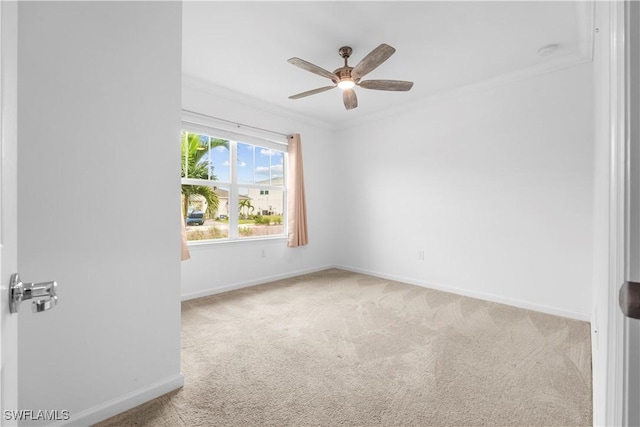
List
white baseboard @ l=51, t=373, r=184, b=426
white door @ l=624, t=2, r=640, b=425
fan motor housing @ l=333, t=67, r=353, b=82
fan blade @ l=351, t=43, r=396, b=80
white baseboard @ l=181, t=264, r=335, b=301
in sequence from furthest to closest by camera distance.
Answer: white baseboard @ l=181, t=264, r=335, b=301 < fan motor housing @ l=333, t=67, r=353, b=82 < fan blade @ l=351, t=43, r=396, b=80 < white baseboard @ l=51, t=373, r=184, b=426 < white door @ l=624, t=2, r=640, b=425

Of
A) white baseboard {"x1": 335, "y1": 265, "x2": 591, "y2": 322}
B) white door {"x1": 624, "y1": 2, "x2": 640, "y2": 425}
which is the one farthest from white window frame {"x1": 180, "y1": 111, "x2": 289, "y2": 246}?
white door {"x1": 624, "y1": 2, "x2": 640, "y2": 425}

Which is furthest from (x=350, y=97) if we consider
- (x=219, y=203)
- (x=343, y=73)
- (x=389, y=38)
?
(x=219, y=203)

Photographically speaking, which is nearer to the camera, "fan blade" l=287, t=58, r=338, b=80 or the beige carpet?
the beige carpet

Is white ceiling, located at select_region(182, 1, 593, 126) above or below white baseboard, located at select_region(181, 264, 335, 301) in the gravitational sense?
above

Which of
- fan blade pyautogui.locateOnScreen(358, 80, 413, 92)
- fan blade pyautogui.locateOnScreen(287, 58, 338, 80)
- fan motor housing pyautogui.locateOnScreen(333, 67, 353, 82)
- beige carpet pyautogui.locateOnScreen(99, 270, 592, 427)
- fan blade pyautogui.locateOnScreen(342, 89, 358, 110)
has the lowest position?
beige carpet pyautogui.locateOnScreen(99, 270, 592, 427)

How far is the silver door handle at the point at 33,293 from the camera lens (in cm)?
61

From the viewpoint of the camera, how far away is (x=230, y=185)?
396 cm

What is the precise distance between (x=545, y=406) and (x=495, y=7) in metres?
2.61

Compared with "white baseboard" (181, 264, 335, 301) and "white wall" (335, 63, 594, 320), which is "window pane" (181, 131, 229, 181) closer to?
"white baseboard" (181, 264, 335, 301)

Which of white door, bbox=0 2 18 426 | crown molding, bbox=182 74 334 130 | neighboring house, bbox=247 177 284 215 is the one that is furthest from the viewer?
neighboring house, bbox=247 177 284 215

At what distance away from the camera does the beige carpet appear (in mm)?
1573

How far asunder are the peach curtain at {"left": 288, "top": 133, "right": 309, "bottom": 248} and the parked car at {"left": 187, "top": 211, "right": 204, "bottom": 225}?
129cm

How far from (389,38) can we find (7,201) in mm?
2709

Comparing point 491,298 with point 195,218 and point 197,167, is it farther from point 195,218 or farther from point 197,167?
point 197,167
